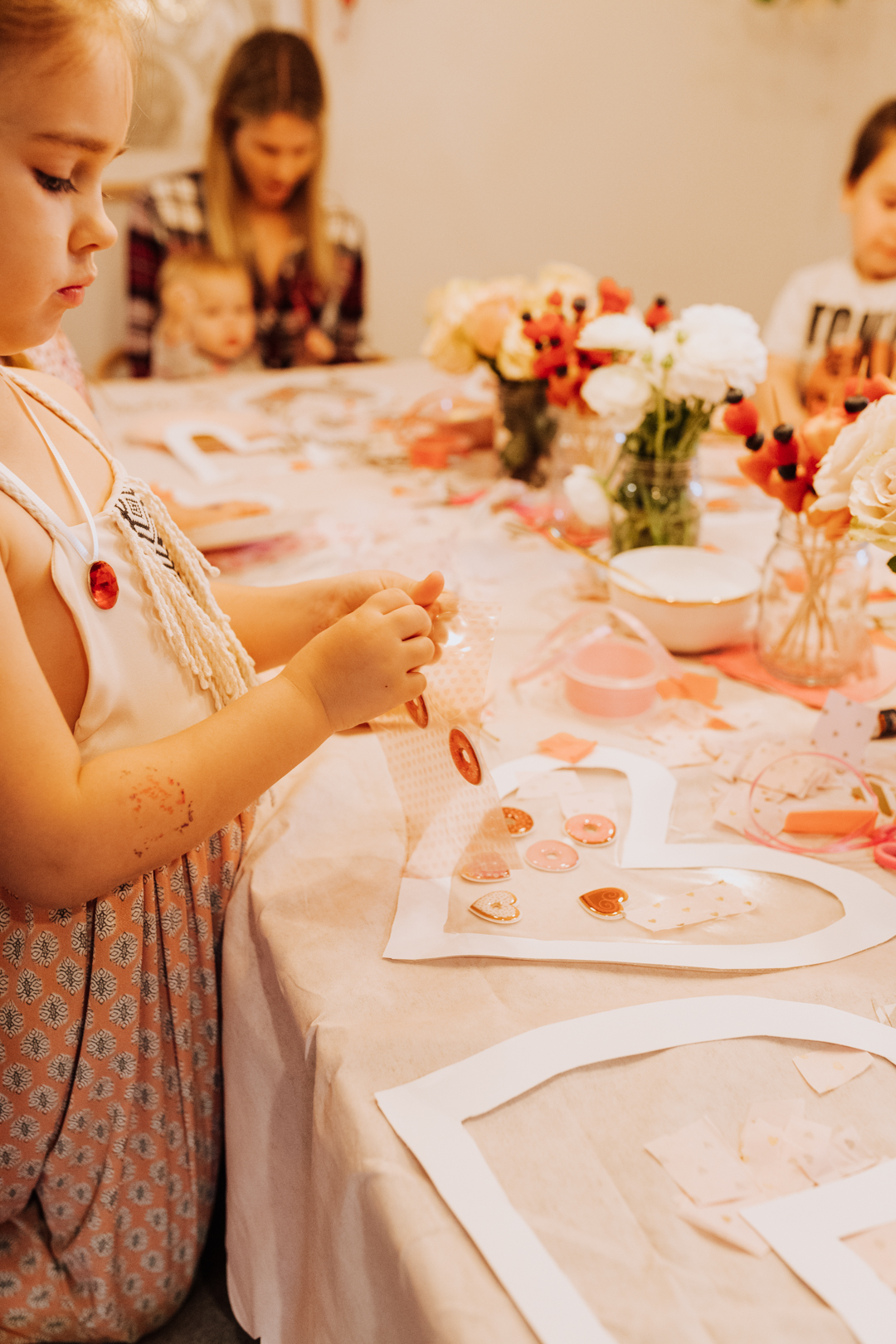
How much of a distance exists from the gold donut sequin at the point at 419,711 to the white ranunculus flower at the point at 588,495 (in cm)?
61

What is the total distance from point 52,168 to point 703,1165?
723 millimetres

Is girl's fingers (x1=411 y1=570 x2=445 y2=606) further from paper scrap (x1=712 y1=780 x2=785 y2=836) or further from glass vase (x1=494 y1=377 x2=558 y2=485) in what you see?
glass vase (x1=494 y1=377 x2=558 y2=485)

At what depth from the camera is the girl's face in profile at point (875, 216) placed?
2.24 m

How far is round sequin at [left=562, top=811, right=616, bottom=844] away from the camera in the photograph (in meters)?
0.83

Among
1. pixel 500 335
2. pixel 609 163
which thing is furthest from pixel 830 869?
pixel 609 163

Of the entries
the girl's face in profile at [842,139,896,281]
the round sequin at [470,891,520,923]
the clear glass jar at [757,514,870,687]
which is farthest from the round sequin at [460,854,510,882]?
the girl's face in profile at [842,139,896,281]

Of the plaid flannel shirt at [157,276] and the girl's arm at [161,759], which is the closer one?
the girl's arm at [161,759]

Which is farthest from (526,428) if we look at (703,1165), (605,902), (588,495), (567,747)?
(703,1165)

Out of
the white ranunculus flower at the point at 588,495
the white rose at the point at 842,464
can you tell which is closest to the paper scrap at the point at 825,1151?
the white rose at the point at 842,464

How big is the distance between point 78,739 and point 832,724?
0.67 m

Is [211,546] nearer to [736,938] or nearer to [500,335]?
[500,335]

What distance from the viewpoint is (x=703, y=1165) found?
553 mm

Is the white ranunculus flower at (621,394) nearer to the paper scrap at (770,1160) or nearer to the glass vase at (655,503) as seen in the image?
the glass vase at (655,503)

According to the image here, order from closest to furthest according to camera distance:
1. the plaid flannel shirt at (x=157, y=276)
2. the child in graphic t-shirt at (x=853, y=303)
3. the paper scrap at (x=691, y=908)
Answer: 1. the paper scrap at (x=691, y=908)
2. the child in graphic t-shirt at (x=853, y=303)
3. the plaid flannel shirt at (x=157, y=276)
